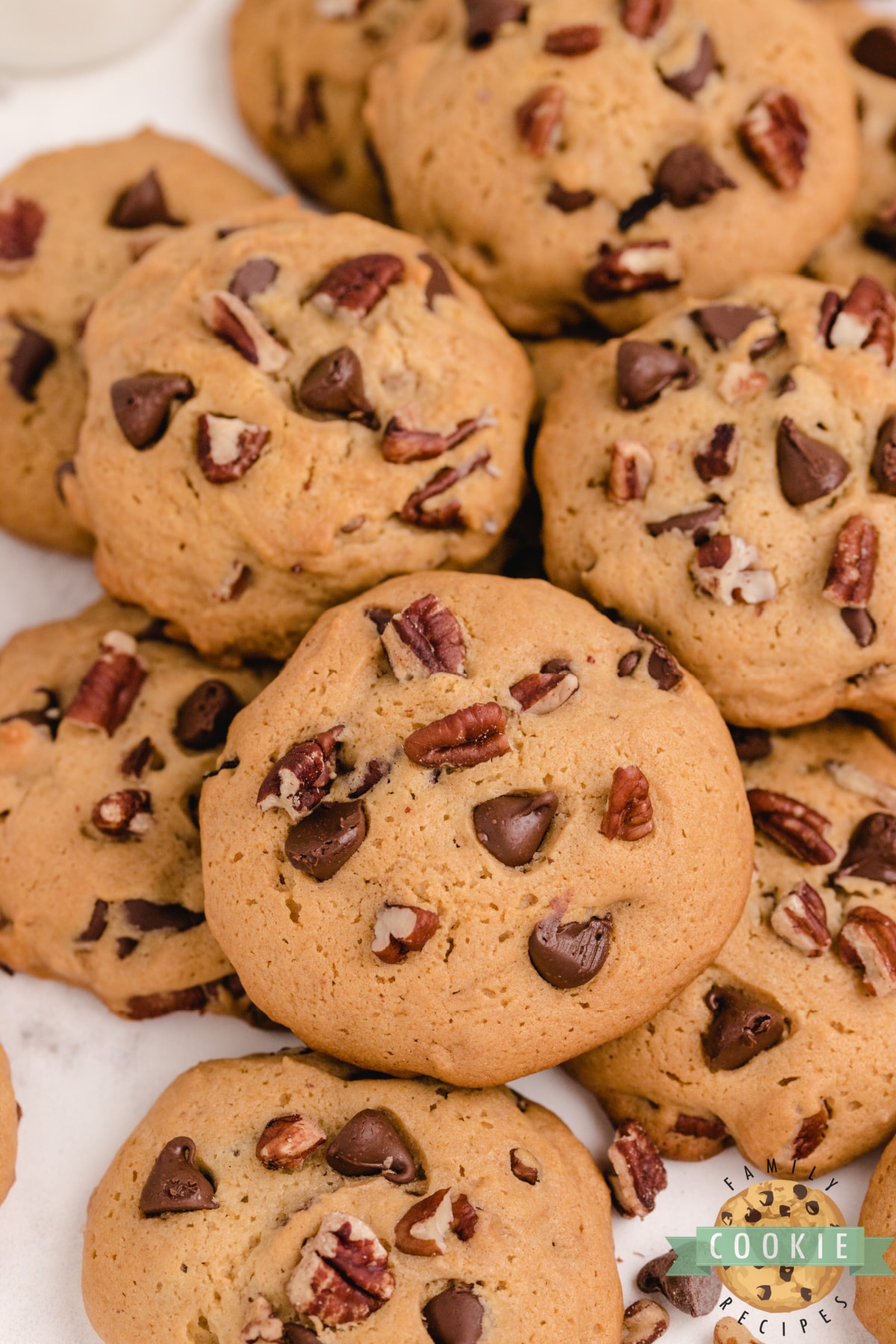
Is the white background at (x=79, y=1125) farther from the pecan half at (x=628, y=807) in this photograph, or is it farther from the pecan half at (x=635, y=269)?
the pecan half at (x=635, y=269)

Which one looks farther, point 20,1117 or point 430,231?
point 430,231

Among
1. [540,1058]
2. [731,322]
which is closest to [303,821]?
[540,1058]

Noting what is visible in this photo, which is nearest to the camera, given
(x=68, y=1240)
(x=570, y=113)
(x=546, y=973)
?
(x=546, y=973)

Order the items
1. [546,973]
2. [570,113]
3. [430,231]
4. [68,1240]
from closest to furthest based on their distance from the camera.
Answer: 1. [546,973]
2. [68,1240]
3. [570,113]
4. [430,231]

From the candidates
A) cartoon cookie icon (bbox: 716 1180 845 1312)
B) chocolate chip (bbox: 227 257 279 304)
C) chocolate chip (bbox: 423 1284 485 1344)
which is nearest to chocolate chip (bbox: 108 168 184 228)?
chocolate chip (bbox: 227 257 279 304)

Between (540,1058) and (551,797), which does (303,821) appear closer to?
(551,797)
